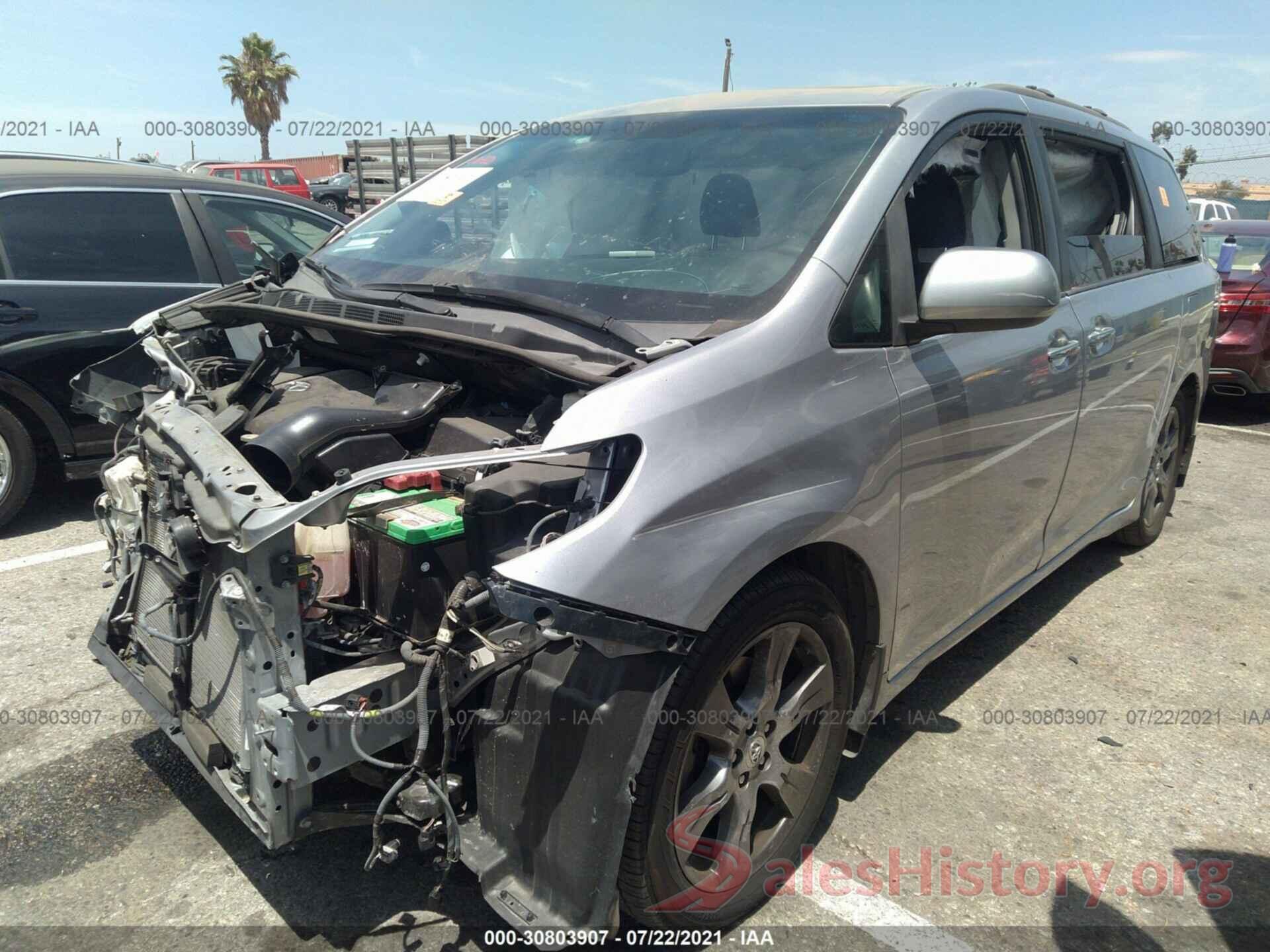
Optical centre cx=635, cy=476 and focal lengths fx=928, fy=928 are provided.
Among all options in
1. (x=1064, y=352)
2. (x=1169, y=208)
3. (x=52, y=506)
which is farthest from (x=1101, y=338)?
(x=52, y=506)

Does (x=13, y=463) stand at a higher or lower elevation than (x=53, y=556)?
higher

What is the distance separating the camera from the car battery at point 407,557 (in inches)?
85.9

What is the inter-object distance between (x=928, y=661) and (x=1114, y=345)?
5.29 ft

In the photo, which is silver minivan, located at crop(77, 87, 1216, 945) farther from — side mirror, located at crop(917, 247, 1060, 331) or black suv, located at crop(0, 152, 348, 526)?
black suv, located at crop(0, 152, 348, 526)

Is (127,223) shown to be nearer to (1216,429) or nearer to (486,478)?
(486,478)

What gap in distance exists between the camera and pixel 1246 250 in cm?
906

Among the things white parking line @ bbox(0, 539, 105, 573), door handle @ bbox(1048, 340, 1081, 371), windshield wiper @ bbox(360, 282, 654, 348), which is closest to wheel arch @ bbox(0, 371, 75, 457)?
white parking line @ bbox(0, 539, 105, 573)

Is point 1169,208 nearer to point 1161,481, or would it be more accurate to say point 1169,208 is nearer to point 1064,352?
point 1161,481

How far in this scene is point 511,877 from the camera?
1.98 m

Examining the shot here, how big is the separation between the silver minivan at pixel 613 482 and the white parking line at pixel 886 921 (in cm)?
14

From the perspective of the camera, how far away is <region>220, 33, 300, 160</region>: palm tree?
45.5m

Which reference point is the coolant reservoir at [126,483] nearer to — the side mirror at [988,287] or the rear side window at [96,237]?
the side mirror at [988,287]

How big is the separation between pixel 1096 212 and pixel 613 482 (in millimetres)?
2881

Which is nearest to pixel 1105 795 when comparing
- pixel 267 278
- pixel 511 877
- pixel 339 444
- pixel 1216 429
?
pixel 511 877
